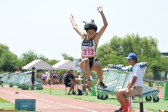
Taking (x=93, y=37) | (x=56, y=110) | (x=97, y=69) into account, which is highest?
(x=93, y=37)

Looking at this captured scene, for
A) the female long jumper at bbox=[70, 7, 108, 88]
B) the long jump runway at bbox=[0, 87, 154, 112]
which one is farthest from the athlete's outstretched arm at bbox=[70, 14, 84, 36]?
the long jump runway at bbox=[0, 87, 154, 112]

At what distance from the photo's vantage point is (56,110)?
15.8 m

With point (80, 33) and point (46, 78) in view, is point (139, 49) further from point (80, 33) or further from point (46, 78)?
point (80, 33)

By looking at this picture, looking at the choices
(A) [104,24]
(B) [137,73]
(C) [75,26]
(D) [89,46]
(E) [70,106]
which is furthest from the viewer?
(E) [70,106]

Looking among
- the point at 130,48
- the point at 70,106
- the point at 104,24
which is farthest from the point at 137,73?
the point at 130,48

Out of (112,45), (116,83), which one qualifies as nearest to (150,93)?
(116,83)

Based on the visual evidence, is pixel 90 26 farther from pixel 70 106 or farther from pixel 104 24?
pixel 70 106

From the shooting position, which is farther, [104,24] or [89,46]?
[104,24]

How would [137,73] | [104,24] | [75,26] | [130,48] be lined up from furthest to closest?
[130,48]
[137,73]
[75,26]
[104,24]

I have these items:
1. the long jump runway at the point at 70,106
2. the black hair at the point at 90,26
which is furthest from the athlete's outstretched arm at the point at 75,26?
the long jump runway at the point at 70,106

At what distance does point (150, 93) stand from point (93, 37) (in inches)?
428

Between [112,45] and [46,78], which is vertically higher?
[112,45]

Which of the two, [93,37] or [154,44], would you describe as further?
[154,44]

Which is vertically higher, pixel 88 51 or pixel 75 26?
pixel 75 26
